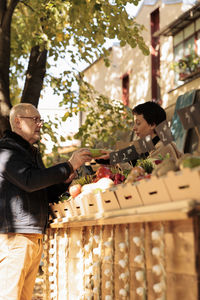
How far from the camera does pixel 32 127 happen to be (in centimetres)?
299

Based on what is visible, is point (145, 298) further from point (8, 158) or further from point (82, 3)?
point (82, 3)

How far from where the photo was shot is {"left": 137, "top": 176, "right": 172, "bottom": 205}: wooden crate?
5.86 feet

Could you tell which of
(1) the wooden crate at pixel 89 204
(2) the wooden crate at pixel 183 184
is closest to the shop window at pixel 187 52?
(1) the wooden crate at pixel 89 204

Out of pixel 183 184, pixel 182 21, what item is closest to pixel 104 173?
pixel 183 184

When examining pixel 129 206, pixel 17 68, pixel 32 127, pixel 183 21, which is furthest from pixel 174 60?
pixel 129 206

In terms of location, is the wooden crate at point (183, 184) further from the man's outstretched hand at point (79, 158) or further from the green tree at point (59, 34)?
the green tree at point (59, 34)

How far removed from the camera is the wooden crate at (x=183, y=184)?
162 cm

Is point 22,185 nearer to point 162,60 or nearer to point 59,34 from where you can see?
point 59,34

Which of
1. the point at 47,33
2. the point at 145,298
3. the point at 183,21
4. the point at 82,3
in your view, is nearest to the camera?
the point at 145,298

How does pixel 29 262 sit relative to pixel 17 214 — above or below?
below

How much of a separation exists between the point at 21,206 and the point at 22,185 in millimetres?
213

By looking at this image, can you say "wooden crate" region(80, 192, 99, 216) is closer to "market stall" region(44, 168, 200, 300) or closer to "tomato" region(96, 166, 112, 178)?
"market stall" region(44, 168, 200, 300)

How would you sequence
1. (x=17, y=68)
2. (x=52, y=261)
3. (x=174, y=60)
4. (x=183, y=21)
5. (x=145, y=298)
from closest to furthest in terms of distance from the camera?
(x=145, y=298) < (x=52, y=261) < (x=17, y=68) < (x=183, y=21) < (x=174, y=60)

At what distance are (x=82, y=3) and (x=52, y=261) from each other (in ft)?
8.96
